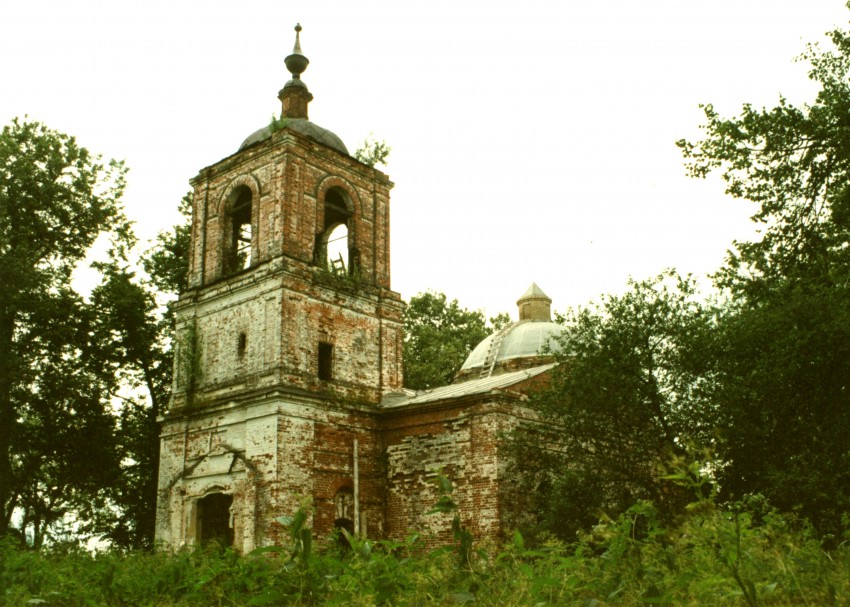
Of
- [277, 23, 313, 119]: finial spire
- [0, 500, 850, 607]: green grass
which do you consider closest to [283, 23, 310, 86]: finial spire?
[277, 23, 313, 119]: finial spire

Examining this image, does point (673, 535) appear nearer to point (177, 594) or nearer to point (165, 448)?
point (177, 594)

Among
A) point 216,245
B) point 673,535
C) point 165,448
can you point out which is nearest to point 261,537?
point 165,448

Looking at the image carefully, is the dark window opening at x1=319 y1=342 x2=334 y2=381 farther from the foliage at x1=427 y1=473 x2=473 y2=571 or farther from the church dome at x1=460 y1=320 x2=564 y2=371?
the foliage at x1=427 y1=473 x2=473 y2=571

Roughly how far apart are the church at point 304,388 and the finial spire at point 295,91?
15 cm

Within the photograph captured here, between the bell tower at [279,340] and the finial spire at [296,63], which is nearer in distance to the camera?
the bell tower at [279,340]

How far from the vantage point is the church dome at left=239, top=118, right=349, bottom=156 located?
19.0m

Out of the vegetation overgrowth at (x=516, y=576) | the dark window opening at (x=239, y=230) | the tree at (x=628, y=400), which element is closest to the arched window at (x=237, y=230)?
the dark window opening at (x=239, y=230)

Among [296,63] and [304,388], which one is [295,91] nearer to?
[296,63]

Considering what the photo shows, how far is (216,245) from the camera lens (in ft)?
62.2

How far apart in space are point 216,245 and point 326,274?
313 cm

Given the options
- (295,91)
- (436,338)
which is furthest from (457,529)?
(436,338)

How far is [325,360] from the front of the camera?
690 inches

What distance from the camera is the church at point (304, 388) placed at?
15.7m

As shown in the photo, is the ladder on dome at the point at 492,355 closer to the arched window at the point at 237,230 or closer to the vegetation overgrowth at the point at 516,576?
the arched window at the point at 237,230
